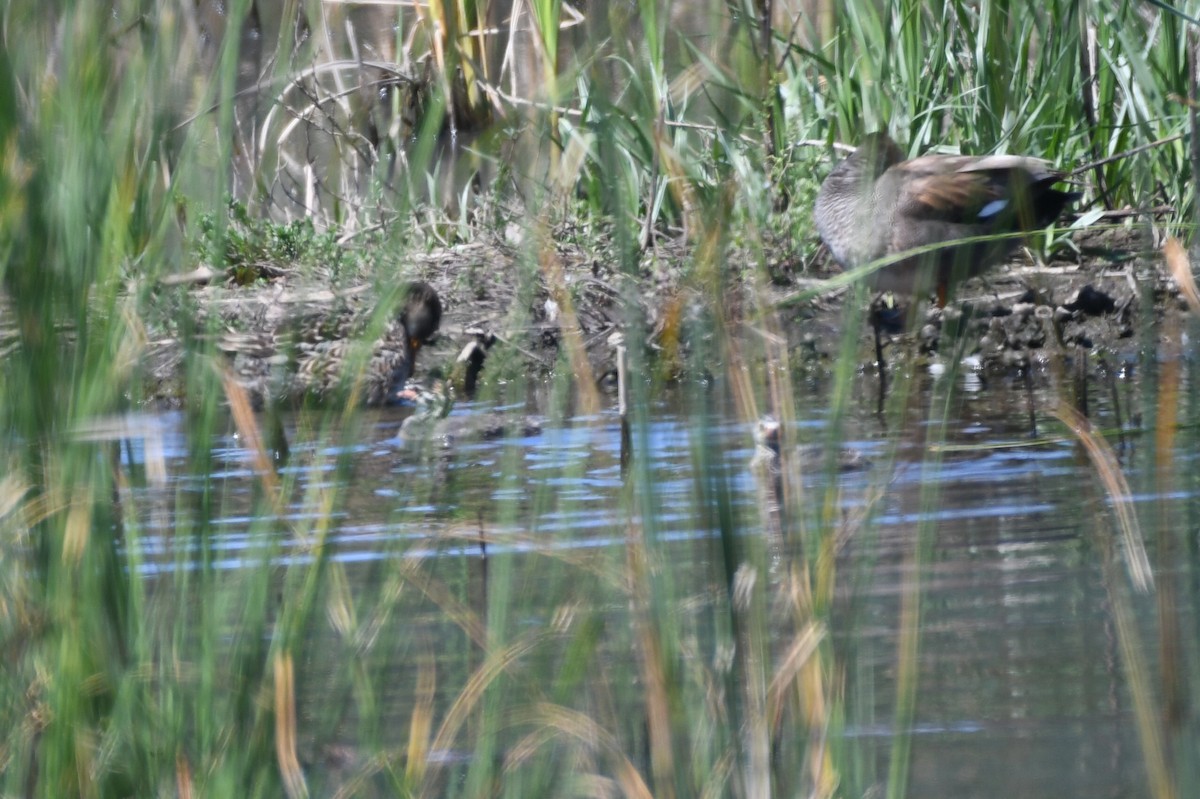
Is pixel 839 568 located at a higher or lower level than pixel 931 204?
lower

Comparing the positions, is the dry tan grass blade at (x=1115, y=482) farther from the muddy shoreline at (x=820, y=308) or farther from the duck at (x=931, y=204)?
the duck at (x=931, y=204)

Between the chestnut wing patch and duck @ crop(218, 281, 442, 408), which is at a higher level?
the chestnut wing patch

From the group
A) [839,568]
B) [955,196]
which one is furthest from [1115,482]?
[955,196]

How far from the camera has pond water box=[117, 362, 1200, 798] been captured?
1.63 m

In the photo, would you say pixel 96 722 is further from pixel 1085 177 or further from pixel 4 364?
pixel 1085 177

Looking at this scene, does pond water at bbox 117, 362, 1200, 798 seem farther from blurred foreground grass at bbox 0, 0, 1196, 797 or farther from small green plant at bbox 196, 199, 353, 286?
small green plant at bbox 196, 199, 353, 286

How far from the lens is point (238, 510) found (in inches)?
146

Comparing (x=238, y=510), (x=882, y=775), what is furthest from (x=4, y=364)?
(x=238, y=510)

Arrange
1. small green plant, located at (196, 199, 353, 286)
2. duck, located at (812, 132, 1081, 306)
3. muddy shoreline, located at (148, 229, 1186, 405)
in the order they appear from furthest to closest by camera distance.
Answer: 1. small green plant, located at (196, 199, 353, 286)
2. muddy shoreline, located at (148, 229, 1186, 405)
3. duck, located at (812, 132, 1081, 306)

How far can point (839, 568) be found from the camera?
1.87 m

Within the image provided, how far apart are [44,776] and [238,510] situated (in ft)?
6.97

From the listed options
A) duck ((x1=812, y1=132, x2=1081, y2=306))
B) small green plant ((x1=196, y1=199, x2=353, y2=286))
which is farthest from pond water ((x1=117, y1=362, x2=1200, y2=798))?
small green plant ((x1=196, y1=199, x2=353, y2=286))

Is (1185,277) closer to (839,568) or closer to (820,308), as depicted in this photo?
(839,568)

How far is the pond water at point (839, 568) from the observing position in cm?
163
